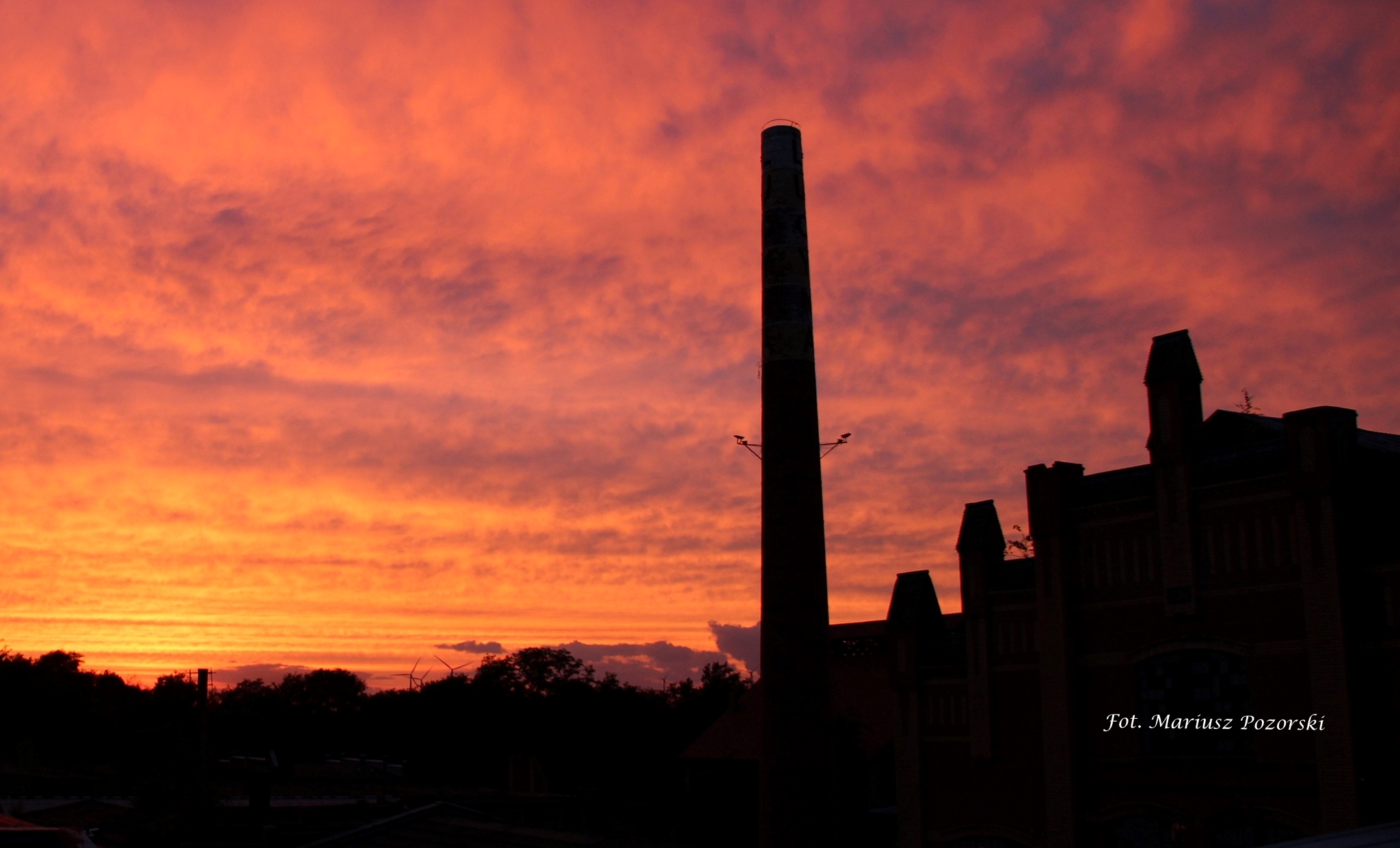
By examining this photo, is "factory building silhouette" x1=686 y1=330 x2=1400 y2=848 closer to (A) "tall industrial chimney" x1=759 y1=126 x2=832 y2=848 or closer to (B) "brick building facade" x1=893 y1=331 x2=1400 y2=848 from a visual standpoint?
(B) "brick building facade" x1=893 y1=331 x2=1400 y2=848

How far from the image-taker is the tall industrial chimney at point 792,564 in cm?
2742

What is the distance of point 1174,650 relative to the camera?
24156 mm

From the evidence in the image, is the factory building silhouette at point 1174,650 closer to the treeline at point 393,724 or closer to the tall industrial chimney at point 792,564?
the tall industrial chimney at point 792,564

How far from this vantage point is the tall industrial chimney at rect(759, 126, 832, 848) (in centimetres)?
2742

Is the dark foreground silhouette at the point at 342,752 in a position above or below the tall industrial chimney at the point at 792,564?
below

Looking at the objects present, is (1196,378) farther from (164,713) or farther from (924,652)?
(164,713)

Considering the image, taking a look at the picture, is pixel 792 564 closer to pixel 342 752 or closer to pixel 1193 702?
pixel 1193 702

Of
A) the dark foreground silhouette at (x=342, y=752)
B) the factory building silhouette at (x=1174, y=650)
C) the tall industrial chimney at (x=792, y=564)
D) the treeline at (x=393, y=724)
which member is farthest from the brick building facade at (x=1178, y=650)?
the treeline at (x=393, y=724)

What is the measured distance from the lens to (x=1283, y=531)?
2261 centimetres

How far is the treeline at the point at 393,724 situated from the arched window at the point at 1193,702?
4088 cm

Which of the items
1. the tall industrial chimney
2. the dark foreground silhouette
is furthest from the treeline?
the tall industrial chimney

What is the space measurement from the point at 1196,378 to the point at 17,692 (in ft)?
280

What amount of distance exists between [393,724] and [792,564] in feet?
261

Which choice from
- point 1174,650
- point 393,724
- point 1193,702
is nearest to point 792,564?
point 1174,650
